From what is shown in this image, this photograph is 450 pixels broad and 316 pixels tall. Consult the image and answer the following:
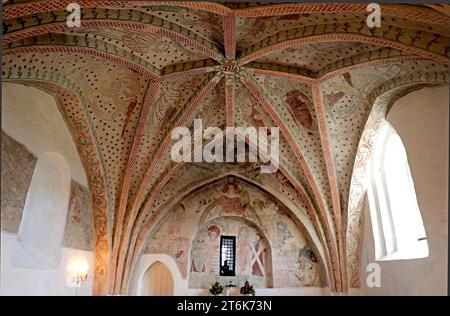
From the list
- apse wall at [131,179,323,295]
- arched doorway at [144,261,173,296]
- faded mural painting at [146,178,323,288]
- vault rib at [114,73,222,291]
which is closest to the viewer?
vault rib at [114,73,222,291]

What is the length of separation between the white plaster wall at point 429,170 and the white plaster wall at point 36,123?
23.8ft

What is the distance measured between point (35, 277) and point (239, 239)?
26.3 feet

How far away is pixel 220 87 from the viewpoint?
1010cm

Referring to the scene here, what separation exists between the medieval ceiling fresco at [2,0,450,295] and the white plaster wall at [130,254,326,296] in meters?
0.96

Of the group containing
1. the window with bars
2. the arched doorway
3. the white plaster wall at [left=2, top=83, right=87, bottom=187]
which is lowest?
the arched doorway

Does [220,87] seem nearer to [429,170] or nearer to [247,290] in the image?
[429,170]

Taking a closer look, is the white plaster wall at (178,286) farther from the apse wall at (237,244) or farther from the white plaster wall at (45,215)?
the white plaster wall at (45,215)

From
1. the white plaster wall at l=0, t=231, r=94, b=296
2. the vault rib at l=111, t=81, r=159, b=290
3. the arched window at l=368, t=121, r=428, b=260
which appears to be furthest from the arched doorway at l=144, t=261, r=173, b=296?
the arched window at l=368, t=121, r=428, b=260

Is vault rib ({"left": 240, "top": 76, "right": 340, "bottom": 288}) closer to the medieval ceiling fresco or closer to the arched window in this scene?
the medieval ceiling fresco

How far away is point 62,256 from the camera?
359 inches

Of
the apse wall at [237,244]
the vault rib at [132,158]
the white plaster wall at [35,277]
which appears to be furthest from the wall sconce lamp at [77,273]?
the apse wall at [237,244]

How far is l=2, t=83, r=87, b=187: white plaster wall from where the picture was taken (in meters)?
7.30

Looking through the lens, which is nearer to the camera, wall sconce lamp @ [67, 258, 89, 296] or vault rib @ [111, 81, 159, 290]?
wall sconce lamp @ [67, 258, 89, 296]

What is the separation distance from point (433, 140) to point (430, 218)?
1.42 m
